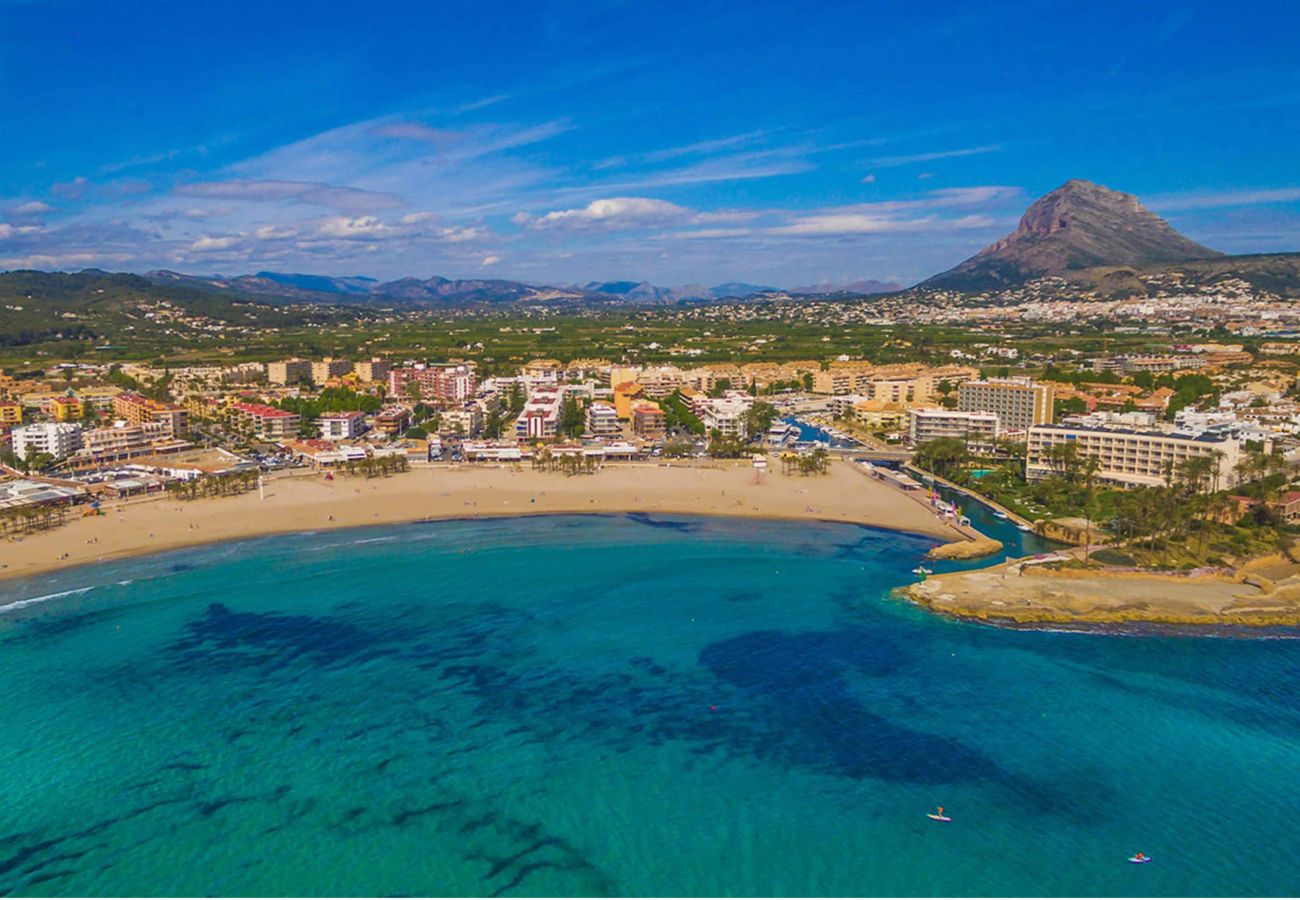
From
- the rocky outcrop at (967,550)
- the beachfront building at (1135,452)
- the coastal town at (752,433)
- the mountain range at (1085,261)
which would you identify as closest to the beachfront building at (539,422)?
the coastal town at (752,433)

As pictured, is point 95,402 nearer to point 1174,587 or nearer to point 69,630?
point 69,630

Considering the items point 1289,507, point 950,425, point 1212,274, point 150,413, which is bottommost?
point 1289,507

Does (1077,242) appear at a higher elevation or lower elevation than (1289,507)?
higher

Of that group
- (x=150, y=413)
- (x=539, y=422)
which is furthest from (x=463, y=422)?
(x=150, y=413)

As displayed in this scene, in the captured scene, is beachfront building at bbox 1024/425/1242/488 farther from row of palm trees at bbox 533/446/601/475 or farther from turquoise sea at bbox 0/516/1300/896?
row of palm trees at bbox 533/446/601/475

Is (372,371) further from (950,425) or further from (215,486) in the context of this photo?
(950,425)

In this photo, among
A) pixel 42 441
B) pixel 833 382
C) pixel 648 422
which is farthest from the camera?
pixel 833 382

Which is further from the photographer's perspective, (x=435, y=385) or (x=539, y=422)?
(x=435, y=385)
